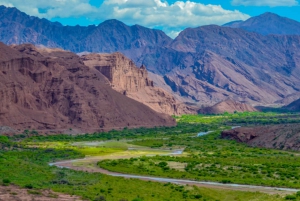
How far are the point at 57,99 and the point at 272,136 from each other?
61.9 metres

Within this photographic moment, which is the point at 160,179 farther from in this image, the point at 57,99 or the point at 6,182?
the point at 57,99

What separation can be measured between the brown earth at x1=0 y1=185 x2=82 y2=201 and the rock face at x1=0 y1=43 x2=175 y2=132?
259 feet

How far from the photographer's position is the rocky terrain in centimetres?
10506

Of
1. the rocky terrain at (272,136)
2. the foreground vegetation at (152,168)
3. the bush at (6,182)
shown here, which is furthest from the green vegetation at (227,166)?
the bush at (6,182)

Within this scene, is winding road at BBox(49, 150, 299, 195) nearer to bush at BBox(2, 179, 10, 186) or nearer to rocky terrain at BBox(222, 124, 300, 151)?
bush at BBox(2, 179, 10, 186)

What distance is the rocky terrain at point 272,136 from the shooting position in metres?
105

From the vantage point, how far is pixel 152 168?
75062mm

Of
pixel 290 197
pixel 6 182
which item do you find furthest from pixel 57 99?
pixel 290 197

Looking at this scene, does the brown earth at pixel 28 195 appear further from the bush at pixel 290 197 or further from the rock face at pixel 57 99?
the rock face at pixel 57 99

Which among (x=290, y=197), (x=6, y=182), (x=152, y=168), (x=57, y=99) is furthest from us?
(x=57, y=99)

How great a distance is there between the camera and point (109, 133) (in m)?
143

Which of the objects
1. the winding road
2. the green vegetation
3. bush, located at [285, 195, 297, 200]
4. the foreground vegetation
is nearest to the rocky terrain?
the foreground vegetation

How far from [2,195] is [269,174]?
34.4 m

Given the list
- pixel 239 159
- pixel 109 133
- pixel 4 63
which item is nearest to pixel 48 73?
pixel 4 63
